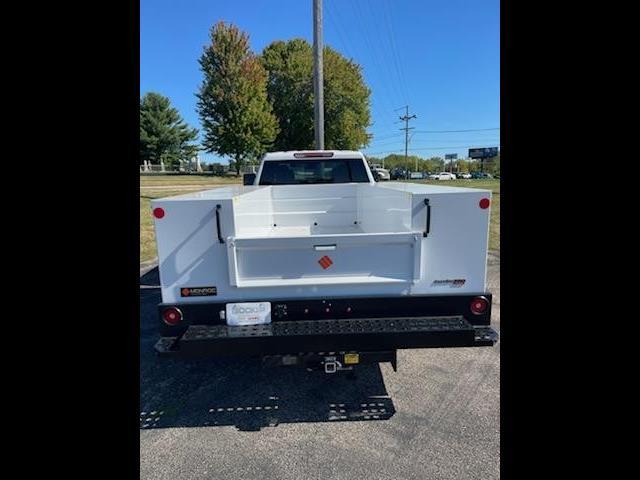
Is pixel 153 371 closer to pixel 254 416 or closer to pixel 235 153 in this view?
pixel 254 416

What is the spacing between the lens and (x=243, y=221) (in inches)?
149

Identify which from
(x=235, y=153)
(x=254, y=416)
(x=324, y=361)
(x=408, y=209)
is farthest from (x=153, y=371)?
(x=235, y=153)

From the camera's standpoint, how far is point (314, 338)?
2463mm

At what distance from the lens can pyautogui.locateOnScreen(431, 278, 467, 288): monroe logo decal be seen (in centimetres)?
263

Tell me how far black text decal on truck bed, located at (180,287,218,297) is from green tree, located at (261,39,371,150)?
109 ft

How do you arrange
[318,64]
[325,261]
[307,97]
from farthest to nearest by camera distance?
[307,97] < [318,64] < [325,261]

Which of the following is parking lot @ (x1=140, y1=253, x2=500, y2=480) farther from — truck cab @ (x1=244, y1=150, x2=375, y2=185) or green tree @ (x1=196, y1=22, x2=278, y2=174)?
green tree @ (x1=196, y1=22, x2=278, y2=174)

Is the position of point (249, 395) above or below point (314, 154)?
below

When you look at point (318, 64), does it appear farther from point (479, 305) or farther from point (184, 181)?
point (184, 181)

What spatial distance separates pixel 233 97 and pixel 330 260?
104 feet

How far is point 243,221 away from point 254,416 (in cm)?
188

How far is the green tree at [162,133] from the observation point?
50500 mm

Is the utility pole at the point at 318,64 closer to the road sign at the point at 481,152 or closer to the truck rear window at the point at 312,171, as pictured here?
the truck rear window at the point at 312,171

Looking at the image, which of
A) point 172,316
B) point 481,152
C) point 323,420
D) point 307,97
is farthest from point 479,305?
point 481,152
